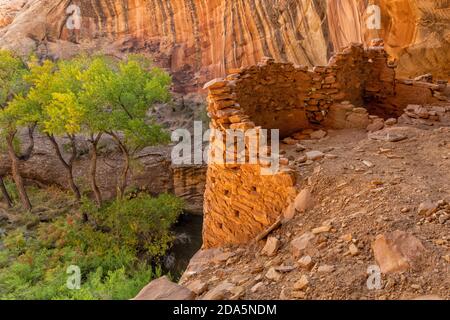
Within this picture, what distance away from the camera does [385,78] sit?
23.5 ft

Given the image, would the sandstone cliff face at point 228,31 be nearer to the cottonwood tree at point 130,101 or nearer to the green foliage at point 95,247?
the cottonwood tree at point 130,101

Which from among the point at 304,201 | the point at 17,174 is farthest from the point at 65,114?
the point at 304,201

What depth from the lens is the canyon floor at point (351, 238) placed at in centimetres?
248

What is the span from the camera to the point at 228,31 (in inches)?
600

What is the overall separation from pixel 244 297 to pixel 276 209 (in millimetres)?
1326

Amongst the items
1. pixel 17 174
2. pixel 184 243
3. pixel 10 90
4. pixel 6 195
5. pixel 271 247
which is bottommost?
pixel 184 243

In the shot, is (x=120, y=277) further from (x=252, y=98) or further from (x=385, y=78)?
(x=385, y=78)

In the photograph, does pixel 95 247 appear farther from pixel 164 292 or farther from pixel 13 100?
pixel 164 292

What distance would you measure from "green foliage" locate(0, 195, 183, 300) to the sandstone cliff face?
7.00 m

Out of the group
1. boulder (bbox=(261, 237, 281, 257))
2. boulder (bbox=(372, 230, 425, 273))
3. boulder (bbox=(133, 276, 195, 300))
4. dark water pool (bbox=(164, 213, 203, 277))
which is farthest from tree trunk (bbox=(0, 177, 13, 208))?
boulder (bbox=(372, 230, 425, 273))

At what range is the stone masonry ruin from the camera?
402 centimetres

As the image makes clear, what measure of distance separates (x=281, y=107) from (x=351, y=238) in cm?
336

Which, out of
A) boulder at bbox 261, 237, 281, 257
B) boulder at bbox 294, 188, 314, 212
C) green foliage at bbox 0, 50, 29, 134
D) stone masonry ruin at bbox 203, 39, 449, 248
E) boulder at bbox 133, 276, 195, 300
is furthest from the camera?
green foliage at bbox 0, 50, 29, 134

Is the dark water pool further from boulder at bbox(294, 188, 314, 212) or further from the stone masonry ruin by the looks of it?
boulder at bbox(294, 188, 314, 212)
